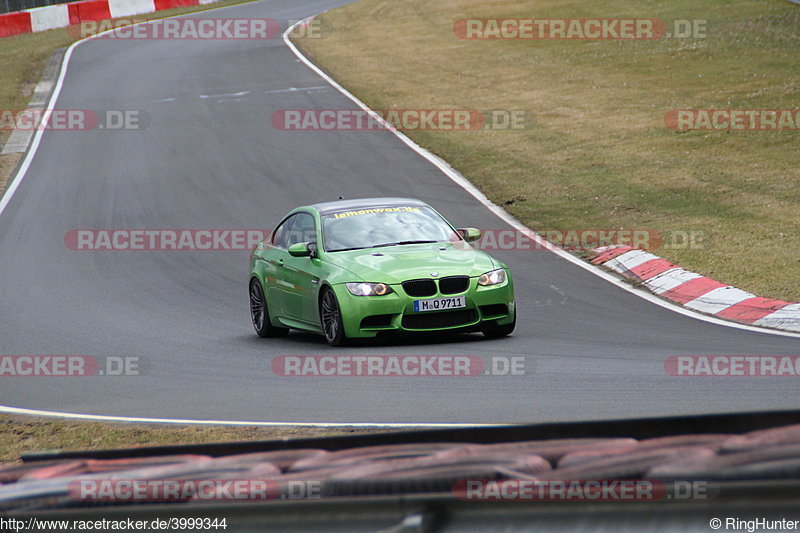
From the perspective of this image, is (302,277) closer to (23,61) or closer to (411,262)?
(411,262)

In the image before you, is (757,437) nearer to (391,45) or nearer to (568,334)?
(568,334)

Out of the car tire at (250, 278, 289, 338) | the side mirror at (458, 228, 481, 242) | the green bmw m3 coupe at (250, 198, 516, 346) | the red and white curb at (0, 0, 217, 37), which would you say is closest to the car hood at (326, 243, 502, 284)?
the green bmw m3 coupe at (250, 198, 516, 346)

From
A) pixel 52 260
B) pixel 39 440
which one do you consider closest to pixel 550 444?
pixel 39 440

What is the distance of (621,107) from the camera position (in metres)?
28.6

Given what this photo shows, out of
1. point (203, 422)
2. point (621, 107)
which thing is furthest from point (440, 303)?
point (621, 107)

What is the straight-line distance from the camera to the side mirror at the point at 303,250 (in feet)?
37.9

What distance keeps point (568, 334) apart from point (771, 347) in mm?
2091

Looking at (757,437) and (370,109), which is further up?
(757,437)

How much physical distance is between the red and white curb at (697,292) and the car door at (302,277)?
4272mm

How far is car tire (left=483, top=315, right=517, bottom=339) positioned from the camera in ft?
35.9

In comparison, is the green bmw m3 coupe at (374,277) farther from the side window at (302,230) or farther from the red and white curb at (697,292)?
the red and white curb at (697,292)

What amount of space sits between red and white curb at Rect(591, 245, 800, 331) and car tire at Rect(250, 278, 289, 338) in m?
4.63

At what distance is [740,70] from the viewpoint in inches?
1176

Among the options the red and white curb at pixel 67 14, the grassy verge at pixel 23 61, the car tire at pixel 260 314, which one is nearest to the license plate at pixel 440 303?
the car tire at pixel 260 314
